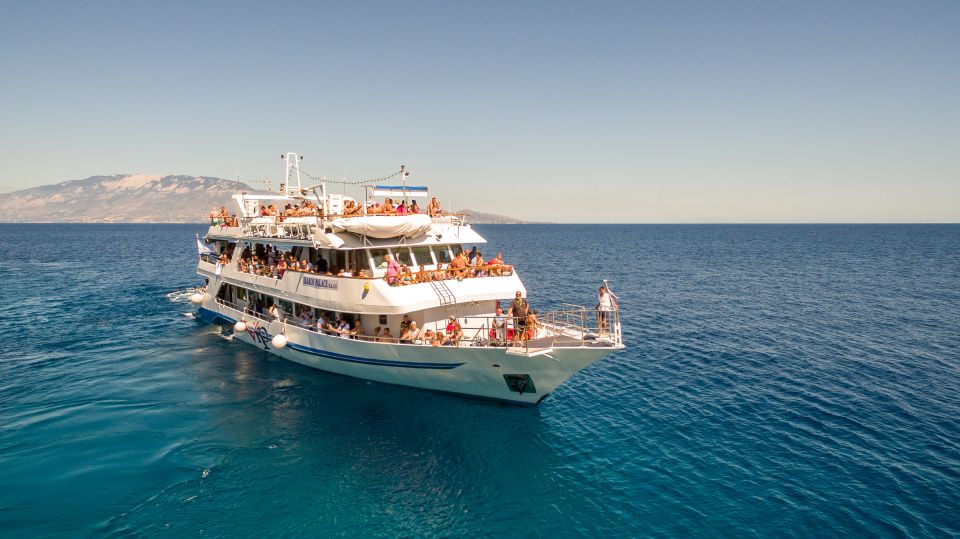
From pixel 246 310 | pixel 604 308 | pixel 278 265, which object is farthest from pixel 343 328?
pixel 604 308

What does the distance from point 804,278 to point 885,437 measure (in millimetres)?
47362

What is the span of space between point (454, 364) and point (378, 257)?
576 centimetres

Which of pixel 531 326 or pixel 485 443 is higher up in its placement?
pixel 531 326

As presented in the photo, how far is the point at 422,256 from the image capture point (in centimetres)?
2175

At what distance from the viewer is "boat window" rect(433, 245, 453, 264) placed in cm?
2231

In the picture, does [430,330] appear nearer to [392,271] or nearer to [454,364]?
[454,364]

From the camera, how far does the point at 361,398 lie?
19.5 metres

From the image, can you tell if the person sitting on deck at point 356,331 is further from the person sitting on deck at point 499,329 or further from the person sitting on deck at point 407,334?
the person sitting on deck at point 499,329

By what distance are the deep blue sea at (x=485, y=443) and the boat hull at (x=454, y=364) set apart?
2.20 ft

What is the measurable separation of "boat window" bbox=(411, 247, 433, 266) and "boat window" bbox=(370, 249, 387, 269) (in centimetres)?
142

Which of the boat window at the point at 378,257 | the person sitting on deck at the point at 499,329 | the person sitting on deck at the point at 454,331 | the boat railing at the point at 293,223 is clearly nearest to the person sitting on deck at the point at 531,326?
the person sitting on deck at the point at 499,329

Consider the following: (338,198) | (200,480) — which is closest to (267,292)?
(338,198)

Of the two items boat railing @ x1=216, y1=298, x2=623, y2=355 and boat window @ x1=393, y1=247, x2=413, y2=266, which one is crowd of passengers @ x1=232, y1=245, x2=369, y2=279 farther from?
boat railing @ x1=216, y1=298, x2=623, y2=355

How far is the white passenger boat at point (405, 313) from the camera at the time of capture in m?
17.3
